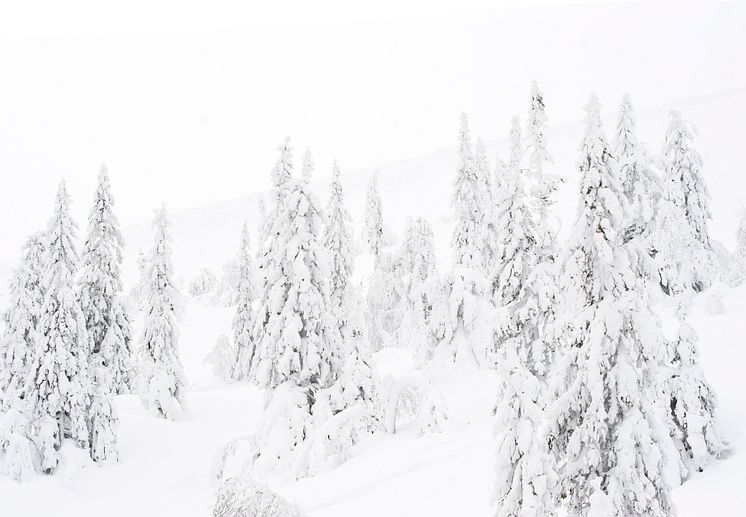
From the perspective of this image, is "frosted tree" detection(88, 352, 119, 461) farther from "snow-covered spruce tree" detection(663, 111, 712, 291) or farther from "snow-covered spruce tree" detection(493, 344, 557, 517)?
"snow-covered spruce tree" detection(663, 111, 712, 291)

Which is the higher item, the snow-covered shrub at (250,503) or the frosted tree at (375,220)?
the frosted tree at (375,220)

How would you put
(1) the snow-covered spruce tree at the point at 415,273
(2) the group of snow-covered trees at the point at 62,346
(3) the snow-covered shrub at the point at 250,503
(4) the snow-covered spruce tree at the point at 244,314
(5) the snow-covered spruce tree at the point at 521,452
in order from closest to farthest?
(3) the snow-covered shrub at the point at 250,503
(5) the snow-covered spruce tree at the point at 521,452
(2) the group of snow-covered trees at the point at 62,346
(1) the snow-covered spruce tree at the point at 415,273
(4) the snow-covered spruce tree at the point at 244,314

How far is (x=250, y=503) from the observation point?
11.0 m

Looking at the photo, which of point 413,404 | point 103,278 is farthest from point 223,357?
point 413,404

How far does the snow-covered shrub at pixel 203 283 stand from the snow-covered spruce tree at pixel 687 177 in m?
56.8

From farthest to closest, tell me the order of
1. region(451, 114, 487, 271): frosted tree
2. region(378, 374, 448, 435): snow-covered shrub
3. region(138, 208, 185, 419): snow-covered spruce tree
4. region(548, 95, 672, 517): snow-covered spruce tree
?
region(451, 114, 487, 271): frosted tree → region(138, 208, 185, 419): snow-covered spruce tree → region(378, 374, 448, 435): snow-covered shrub → region(548, 95, 672, 517): snow-covered spruce tree

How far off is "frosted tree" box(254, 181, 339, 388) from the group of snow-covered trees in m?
10.5

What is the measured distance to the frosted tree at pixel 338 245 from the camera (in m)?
25.4

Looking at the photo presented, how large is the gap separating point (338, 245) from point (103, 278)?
11855mm

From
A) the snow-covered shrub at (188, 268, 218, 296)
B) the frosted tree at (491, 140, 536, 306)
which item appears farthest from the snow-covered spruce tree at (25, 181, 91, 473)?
the snow-covered shrub at (188, 268, 218, 296)

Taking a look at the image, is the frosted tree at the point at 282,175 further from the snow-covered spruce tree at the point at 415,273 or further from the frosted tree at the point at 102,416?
the frosted tree at the point at 102,416

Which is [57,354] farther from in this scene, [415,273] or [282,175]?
[415,273]

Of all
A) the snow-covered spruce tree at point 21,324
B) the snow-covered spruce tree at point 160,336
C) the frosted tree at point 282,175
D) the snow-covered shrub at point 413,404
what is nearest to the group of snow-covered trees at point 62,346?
the snow-covered spruce tree at point 21,324

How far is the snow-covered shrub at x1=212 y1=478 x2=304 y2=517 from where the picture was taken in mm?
10836
